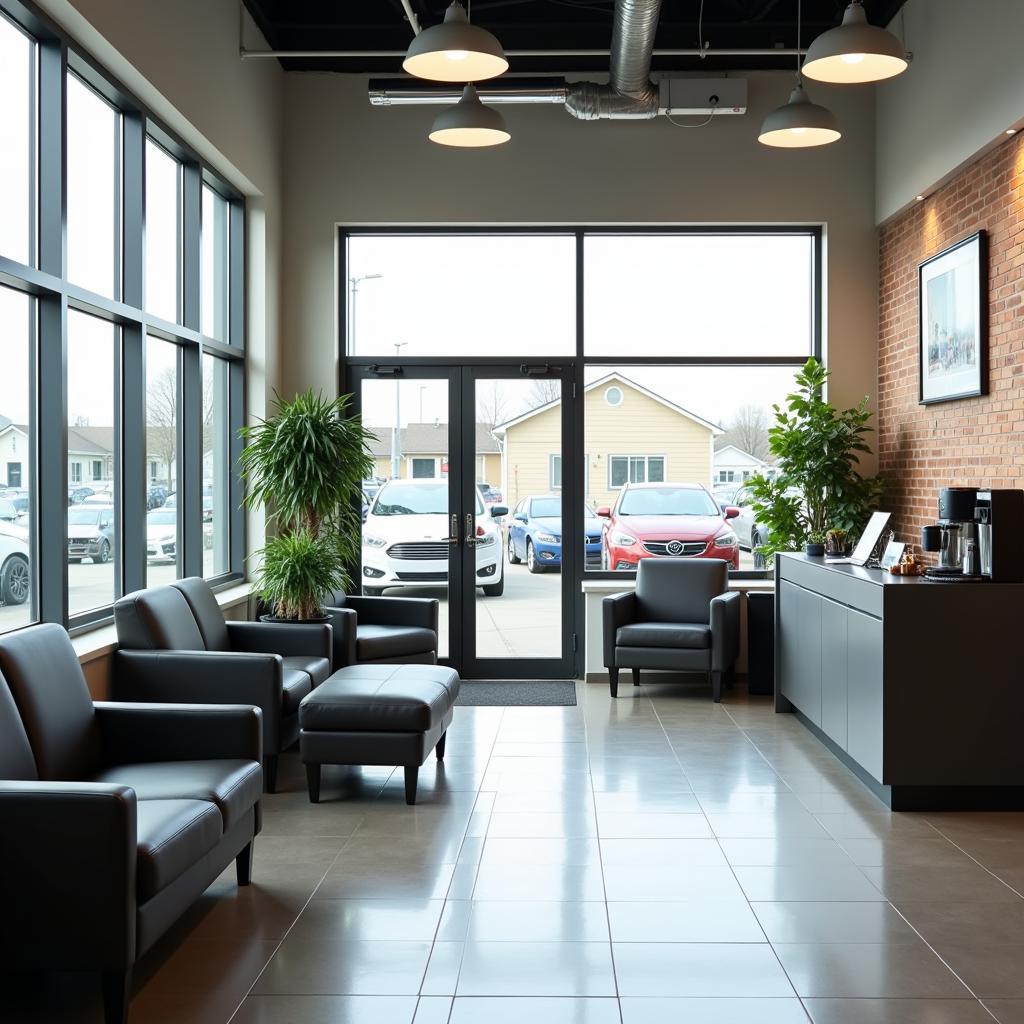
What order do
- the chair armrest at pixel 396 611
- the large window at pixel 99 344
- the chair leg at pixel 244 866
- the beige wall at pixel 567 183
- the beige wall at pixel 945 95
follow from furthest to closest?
the beige wall at pixel 567 183 → the chair armrest at pixel 396 611 → the beige wall at pixel 945 95 → the large window at pixel 99 344 → the chair leg at pixel 244 866

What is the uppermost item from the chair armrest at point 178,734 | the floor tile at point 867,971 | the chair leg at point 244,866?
the chair armrest at point 178,734

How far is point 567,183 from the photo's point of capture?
8.50m

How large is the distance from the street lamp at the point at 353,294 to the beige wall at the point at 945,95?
377 cm

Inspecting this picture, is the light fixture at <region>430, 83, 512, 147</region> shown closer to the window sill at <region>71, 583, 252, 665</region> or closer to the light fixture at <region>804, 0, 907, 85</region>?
the light fixture at <region>804, 0, 907, 85</region>

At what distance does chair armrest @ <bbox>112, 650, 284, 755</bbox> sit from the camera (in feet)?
17.3

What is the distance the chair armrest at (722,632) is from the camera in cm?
764

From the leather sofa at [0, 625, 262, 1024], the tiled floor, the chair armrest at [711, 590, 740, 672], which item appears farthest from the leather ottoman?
the chair armrest at [711, 590, 740, 672]

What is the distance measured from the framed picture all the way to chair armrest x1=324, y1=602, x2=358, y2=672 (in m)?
3.81

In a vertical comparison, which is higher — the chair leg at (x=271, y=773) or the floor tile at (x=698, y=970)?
the chair leg at (x=271, y=773)

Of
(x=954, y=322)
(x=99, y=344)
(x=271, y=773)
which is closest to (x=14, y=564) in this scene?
(x=99, y=344)

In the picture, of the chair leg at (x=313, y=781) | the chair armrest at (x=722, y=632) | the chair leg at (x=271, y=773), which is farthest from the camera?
the chair armrest at (x=722, y=632)

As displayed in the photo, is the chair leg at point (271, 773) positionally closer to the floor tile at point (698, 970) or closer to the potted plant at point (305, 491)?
the potted plant at point (305, 491)

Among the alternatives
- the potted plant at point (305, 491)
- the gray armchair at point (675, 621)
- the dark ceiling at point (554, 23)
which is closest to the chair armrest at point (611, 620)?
the gray armchair at point (675, 621)

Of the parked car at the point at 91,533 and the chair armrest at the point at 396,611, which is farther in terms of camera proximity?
the chair armrest at the point at 396,611
